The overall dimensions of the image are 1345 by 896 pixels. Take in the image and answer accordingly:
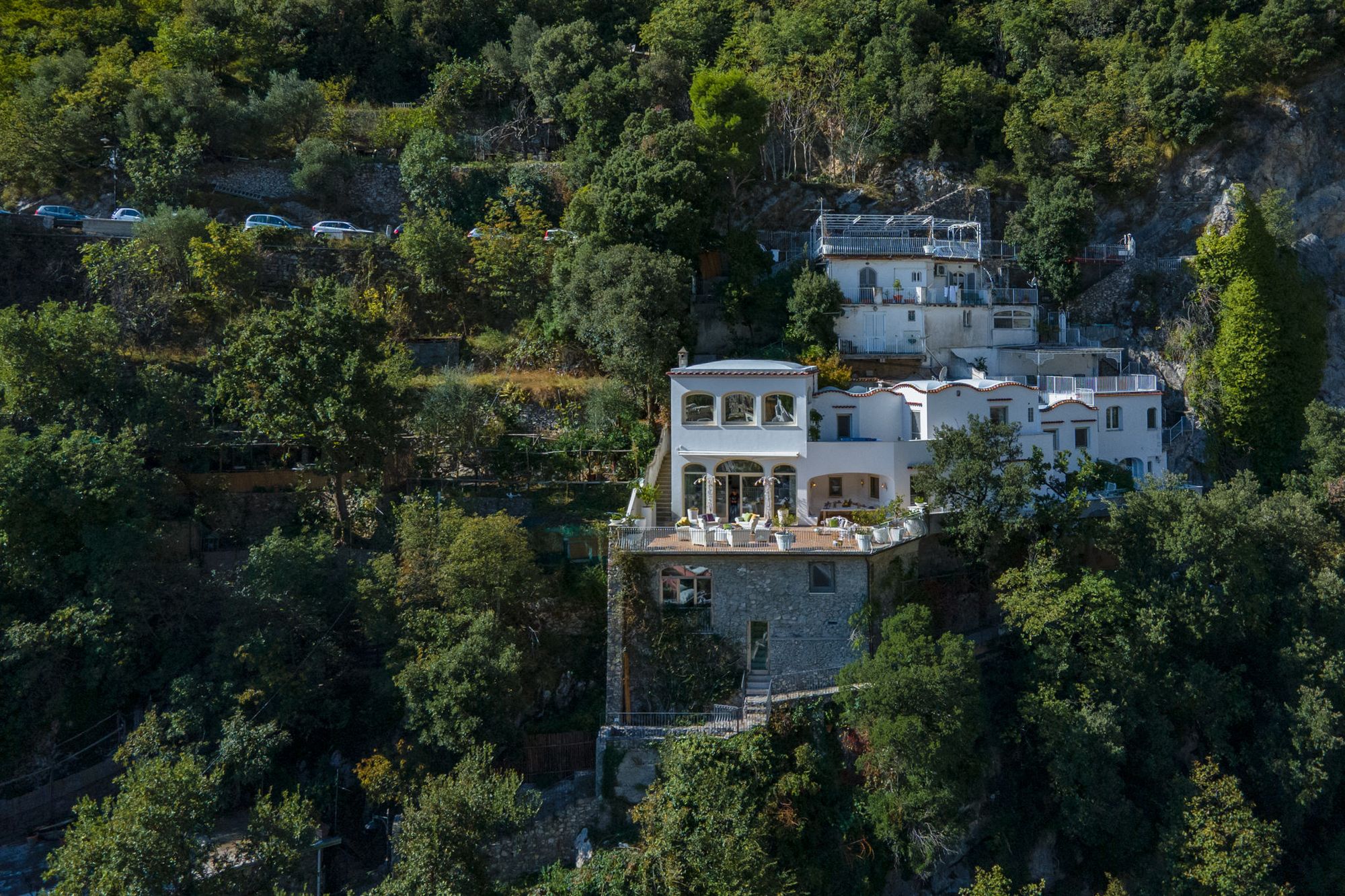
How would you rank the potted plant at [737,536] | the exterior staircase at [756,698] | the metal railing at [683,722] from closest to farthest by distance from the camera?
the metal railing at [683,722] → the exterior staircase at [756,698] → the potted plant at [737,536]

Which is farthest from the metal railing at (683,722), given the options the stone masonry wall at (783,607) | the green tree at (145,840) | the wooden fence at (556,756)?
the green tree at (145,840)

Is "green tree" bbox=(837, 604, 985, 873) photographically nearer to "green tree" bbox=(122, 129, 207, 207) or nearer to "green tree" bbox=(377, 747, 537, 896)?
"green tree" bbox=(377, 747, 537, 896)

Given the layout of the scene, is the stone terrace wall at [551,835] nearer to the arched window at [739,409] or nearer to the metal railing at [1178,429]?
the arched window at [739,409]

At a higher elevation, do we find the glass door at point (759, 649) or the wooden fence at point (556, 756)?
the glass door at point (759, 649)

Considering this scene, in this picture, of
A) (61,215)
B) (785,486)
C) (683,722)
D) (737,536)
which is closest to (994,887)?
(683,722)

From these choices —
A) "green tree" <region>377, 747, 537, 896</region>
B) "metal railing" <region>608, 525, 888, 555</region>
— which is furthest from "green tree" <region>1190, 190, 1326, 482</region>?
"green tree" <region>377, 747, 537, 896</region>

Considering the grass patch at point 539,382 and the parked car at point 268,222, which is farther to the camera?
the parked car at point 268,222

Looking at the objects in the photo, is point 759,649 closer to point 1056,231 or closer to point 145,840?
point 145,840
